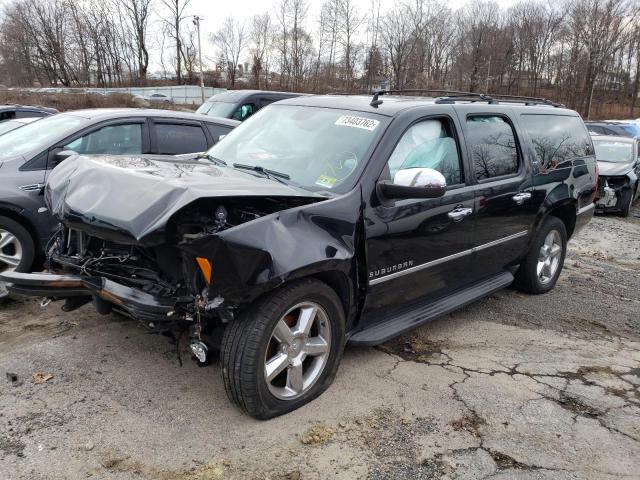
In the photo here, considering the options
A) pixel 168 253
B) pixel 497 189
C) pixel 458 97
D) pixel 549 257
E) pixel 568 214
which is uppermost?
pixel 458 97

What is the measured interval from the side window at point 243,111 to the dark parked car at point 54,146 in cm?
599

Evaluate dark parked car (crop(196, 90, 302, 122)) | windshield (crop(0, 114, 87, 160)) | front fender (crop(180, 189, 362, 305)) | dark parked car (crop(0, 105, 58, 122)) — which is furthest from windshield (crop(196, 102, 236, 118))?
front fender (crop(180, 189, 362, 305))

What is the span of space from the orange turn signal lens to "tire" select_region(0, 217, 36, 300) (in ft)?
8.96

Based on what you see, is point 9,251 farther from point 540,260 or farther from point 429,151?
point 540,260

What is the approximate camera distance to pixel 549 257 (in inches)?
220

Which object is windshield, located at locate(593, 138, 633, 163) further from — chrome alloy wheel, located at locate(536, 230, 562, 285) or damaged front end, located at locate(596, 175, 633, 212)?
chrome alloy wheel, located at locate(536, 230, 562, 285)

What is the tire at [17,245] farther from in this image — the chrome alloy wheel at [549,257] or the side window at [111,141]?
the chrome alloy wheel at [549,257]

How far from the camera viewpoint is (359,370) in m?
3.67

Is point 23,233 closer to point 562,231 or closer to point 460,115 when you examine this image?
point 460,115

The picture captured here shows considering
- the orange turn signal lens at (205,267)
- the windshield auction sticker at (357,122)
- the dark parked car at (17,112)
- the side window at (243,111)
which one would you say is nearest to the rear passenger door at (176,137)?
the windshield auction sticker at (357,122)

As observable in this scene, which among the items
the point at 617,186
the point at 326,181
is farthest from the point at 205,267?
the point at 617,186

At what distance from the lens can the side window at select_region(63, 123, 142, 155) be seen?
5215mm

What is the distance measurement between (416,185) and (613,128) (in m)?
17.3

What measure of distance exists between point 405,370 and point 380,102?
6.36 ft
